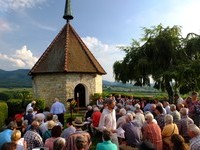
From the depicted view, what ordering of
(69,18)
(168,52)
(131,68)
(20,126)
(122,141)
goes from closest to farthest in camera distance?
(122,141) → (20,126) → (168,52) → (131,68) → (69,18)

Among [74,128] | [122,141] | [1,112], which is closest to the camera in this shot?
[74,128]

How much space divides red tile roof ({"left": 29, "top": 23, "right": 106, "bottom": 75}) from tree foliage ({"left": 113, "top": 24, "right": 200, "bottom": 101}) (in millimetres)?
2841

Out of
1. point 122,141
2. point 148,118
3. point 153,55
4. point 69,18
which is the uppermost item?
point 69,18

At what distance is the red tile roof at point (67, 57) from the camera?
77.2ft

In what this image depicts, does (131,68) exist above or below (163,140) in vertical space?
above

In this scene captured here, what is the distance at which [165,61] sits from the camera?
75.6 ft

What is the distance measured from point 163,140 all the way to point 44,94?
17.1m

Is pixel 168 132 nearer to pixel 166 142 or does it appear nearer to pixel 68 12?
pixel 166 142

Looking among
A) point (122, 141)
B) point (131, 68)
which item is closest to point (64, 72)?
point (131, 68)

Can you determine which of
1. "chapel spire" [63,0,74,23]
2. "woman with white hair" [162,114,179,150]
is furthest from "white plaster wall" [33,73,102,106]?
"woman with white hair" [162,114,179,150]

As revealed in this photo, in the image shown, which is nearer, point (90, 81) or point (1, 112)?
point (1, 112)

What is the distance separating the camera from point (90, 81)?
79.7 feet

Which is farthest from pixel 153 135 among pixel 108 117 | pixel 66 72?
pixel 66 72

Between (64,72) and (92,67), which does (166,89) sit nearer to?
(92,67)
